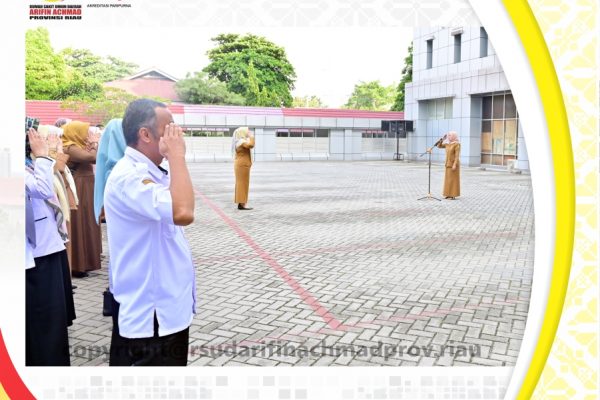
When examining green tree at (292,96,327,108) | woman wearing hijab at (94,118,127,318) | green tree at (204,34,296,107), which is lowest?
woman wearing hijab at (94,118,127,318)

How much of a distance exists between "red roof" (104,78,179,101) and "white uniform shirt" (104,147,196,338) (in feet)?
3.10

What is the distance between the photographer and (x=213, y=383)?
10.1ft

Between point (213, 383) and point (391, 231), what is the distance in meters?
5.63

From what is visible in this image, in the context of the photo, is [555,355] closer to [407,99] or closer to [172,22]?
[172,22]

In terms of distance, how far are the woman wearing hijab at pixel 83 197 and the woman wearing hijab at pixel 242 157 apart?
182 inches

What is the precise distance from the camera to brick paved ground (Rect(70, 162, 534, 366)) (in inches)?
153

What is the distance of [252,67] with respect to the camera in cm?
452

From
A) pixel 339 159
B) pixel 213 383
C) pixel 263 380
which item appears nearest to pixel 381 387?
pixel 263 380

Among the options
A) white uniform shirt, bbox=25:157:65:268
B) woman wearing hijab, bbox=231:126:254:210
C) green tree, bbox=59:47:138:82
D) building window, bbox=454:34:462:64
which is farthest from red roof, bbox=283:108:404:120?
white uniform shirt, bbox=25:157:65:268

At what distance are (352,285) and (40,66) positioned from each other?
330 centimetres

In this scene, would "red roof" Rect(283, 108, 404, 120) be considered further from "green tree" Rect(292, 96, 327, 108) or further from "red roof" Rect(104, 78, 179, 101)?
"red roof" Rect(104, 78, 179, 101)

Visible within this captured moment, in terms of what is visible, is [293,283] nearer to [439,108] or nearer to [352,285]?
[352,285]

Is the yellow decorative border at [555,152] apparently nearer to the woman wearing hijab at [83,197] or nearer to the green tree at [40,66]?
the green tree at [40,66]

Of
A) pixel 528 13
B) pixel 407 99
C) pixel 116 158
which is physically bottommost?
pixel 116 158
